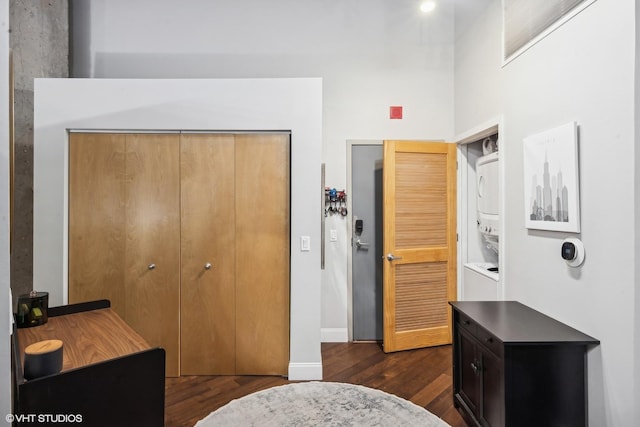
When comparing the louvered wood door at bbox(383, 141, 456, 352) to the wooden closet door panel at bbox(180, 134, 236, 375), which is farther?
the louvered wood door at bbox(383, 141, 456, 352)

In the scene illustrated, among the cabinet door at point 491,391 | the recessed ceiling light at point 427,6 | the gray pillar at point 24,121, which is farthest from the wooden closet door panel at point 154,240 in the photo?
the recessed ceiling light at point 427,6

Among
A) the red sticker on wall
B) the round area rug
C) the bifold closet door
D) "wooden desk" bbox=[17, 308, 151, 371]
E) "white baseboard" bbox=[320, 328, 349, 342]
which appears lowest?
the round area rug

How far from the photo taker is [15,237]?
2719mm

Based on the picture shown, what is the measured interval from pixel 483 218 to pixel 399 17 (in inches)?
89.4

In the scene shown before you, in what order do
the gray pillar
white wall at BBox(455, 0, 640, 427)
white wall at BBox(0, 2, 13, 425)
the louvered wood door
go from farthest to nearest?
1. the louvered wood door
2. the gray pillar
3. white wall at BBox(455, 0, 640, 427)
4. white wall at BBox(0, 2, 13, 425)

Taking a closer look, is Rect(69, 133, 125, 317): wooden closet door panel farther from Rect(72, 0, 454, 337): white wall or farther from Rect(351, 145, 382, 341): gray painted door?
Rect(351, 145, 382, 341): gray painted door

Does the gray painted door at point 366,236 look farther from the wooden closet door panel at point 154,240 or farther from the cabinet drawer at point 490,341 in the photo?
the wooden closet door panel at point 154,240

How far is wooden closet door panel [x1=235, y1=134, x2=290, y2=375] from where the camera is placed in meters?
2.56

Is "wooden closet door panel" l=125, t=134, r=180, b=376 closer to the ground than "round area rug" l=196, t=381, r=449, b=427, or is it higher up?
higher up

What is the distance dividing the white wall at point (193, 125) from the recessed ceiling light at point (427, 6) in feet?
5.59

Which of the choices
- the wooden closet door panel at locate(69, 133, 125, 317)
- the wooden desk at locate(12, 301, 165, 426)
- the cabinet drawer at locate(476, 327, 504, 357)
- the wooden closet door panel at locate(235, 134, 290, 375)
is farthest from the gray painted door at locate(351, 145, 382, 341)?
the wooden desk at locate(12, 301, 165, 426)

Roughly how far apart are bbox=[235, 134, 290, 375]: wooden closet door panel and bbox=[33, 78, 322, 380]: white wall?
0.10 m

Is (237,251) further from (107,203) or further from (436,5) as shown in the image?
(436,5)

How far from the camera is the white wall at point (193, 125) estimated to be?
2480 mm
